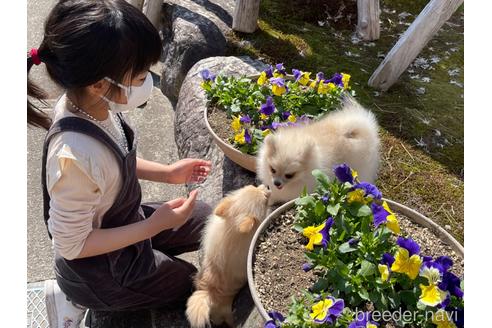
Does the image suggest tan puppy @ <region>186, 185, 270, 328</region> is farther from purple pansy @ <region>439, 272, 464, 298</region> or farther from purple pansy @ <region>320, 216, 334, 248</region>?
purple pansy @ <region>439, 272, 464, 298</region>

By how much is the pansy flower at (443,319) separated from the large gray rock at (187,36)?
277cm

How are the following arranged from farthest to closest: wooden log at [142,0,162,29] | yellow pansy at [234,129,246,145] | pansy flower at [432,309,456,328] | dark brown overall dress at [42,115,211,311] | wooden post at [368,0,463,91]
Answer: wooden log at [142,0,162,29] < wooden post at [368,0,463,91] < yellow pansy at [234,129,246,145] < dark brown overall dress at [42,115,211,311] < pansy flower at [432,309,456,328]

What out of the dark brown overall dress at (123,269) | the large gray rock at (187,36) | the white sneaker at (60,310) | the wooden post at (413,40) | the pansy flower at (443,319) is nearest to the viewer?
the pansy flower at (443,319)

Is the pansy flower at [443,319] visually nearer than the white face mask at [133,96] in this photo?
Yes

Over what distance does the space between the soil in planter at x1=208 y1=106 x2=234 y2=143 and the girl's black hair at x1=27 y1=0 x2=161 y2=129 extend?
100 cm

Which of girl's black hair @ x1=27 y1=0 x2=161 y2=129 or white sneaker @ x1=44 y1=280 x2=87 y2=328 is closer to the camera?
girl's black hair @ x1=27 y1=0 x2=161 y2=129

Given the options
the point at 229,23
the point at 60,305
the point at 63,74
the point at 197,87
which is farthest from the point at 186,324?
the point at 229,23

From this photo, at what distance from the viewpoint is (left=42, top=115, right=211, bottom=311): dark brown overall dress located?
1.80m

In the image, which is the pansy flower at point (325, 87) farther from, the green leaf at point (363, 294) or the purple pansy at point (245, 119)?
the green leaf at point (363, 294)

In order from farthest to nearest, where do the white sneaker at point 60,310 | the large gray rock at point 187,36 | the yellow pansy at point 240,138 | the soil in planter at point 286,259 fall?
the large gray rock at point 187,36, the yellow pansy at point 240,138, the white sneaker at point 60,310, the soil in planter at point 286,259

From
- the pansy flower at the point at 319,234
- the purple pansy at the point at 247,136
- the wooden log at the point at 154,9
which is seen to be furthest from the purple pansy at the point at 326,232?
the wooden log at the point at 154,9

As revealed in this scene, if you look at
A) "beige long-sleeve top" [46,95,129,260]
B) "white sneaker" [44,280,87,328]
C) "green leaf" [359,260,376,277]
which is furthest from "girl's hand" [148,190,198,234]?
"green leaf" [359,260,376,277]

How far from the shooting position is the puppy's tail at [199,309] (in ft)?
6.48

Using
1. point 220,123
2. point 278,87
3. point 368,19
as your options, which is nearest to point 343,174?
point 278,87
